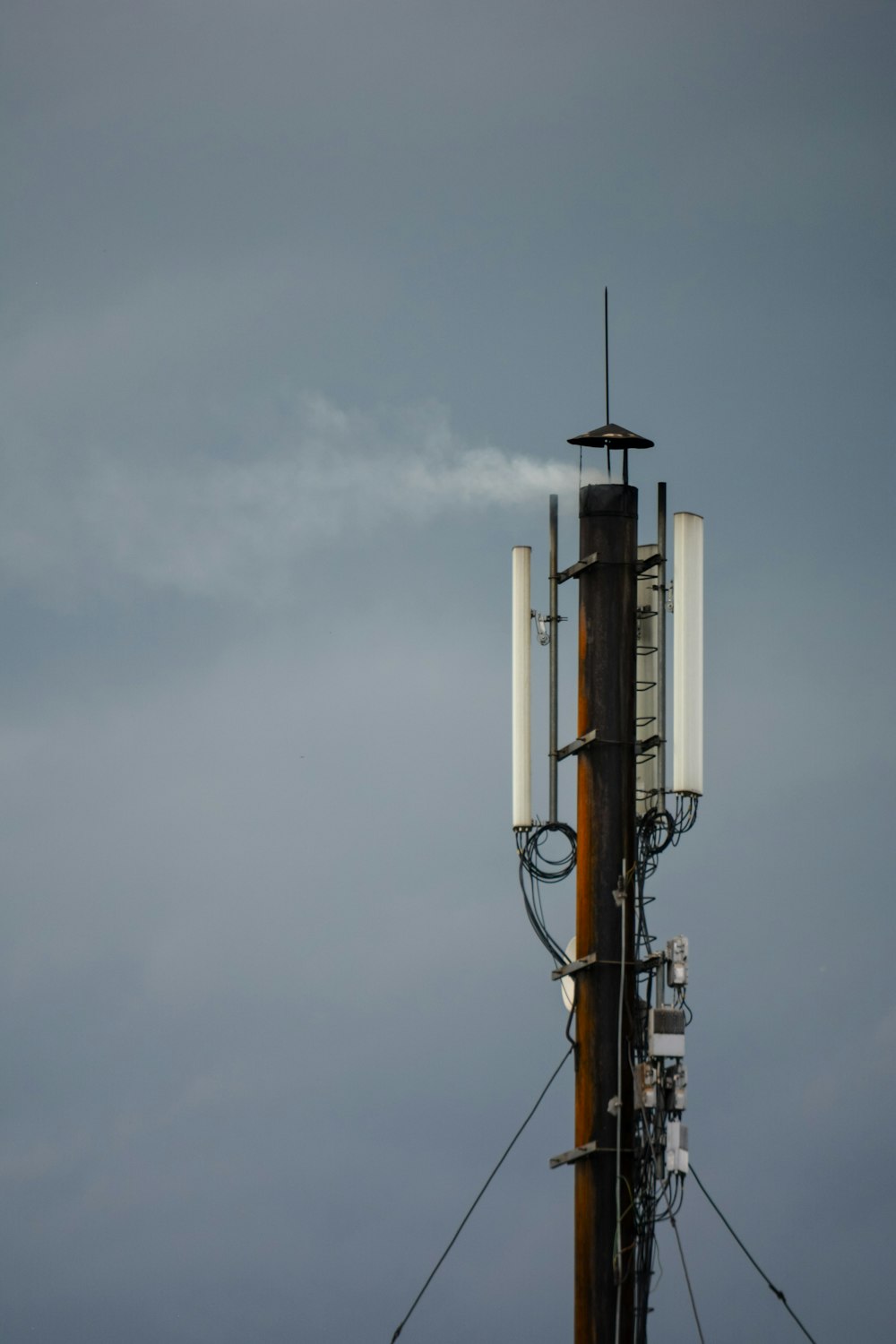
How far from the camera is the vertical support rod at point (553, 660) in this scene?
2870 centimetres

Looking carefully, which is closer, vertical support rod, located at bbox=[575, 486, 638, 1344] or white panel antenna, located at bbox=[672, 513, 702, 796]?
vertical support rod, located at bbox=[575, 486, 638, 1344]

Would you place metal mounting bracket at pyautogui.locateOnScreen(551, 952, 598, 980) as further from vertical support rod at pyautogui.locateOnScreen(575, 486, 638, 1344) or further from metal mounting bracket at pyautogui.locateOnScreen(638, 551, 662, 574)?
metal mounting bracket at pyautogui.locateOnScreen(638, 551, 662, 574)

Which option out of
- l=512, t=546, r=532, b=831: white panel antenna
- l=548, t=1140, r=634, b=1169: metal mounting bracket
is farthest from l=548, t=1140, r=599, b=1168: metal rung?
l=512, t=546, r=532, b=831: white panel antenna

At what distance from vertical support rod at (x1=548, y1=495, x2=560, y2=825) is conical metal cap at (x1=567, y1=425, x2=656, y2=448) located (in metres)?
1.00

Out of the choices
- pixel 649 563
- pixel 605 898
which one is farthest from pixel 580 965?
pixel 649 563

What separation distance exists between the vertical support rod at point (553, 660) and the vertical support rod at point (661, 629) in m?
1.24

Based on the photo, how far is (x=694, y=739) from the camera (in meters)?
28.4

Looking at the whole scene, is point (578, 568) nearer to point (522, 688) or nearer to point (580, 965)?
point (522, 688)

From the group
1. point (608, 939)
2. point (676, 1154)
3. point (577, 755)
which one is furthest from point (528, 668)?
point (676, 1154)

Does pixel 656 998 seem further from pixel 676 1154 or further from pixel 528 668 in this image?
pixel 528 668

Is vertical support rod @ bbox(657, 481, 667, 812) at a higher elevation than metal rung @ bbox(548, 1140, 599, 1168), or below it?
higher

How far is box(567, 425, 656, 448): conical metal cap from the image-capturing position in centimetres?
2914

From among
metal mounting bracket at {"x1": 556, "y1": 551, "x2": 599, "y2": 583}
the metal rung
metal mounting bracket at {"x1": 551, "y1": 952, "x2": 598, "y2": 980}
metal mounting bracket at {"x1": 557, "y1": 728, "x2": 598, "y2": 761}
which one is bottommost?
the metal rung

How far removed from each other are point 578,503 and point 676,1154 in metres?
7.81
